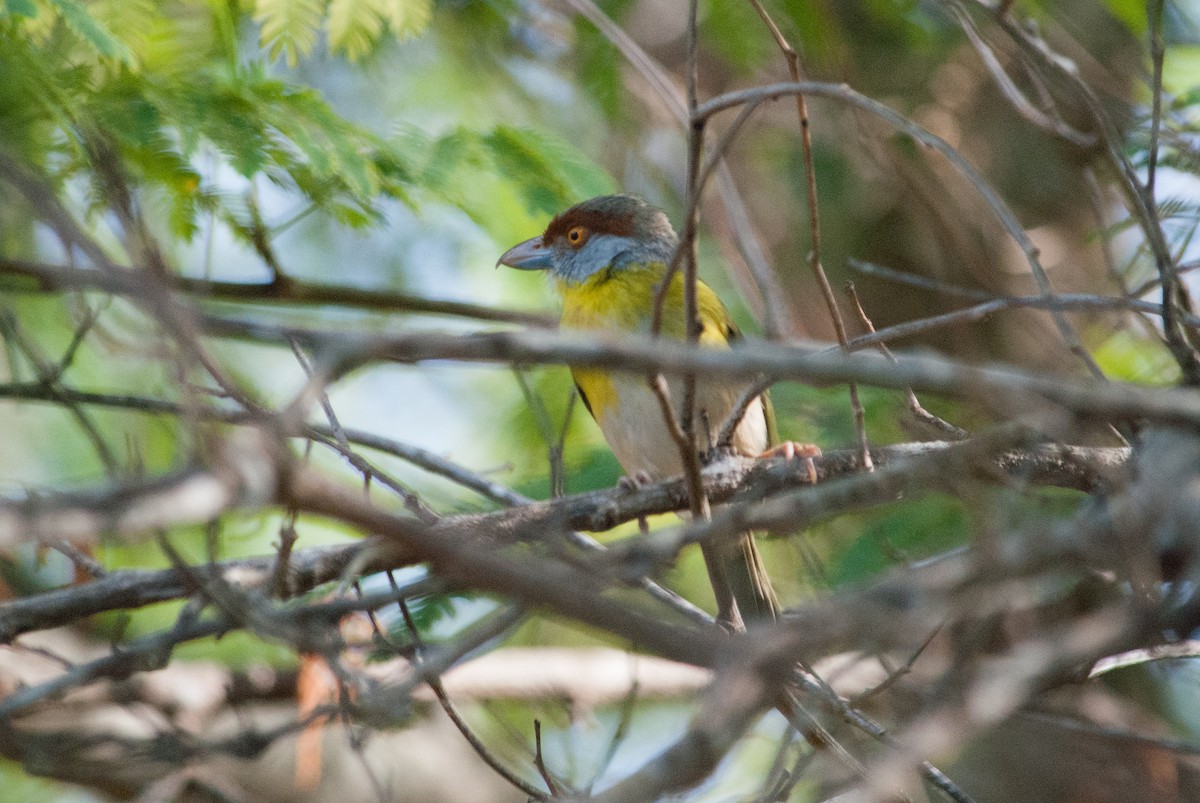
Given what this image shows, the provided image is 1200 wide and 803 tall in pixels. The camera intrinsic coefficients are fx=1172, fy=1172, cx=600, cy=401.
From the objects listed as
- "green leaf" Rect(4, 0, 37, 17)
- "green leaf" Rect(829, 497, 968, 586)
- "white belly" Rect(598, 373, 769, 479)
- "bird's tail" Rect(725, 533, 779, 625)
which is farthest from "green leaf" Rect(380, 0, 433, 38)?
"green leaf" Rect(829, 497, 968, 586)

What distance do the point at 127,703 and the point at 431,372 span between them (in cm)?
443

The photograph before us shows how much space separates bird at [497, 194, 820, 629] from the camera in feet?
14.8

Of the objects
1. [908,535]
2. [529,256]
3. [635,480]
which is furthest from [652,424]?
[529,256]

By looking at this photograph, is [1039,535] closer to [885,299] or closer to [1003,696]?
[1003,696]

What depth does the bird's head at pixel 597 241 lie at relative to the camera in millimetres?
5375

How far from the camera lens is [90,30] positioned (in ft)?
10.9

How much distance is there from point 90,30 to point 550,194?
190 cm

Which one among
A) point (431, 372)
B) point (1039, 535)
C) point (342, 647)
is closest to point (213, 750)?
point (342, 647)

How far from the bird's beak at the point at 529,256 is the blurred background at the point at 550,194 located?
0.25 meters

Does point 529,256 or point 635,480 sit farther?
point 529,256

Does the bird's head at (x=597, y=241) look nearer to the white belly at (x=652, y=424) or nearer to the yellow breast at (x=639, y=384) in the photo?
the yellow breast at (x=639, y=384)

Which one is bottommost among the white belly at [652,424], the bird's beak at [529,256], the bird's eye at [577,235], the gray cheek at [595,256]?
the white belly at [652,424]

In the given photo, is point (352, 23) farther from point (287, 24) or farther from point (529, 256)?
point (529, 256)

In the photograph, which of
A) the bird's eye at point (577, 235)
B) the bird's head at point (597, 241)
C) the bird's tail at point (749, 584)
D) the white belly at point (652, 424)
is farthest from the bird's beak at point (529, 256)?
the bird's tail at point (749, 584)
